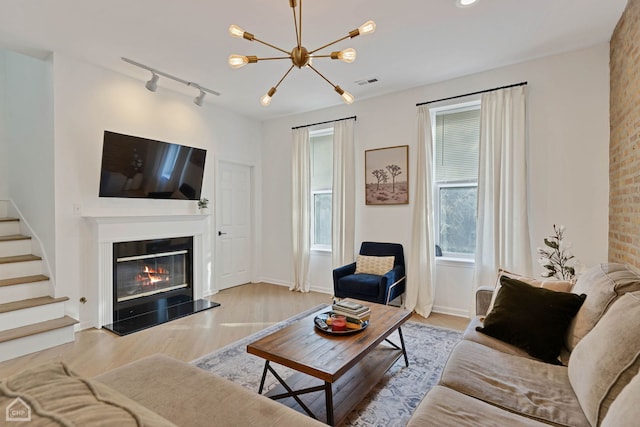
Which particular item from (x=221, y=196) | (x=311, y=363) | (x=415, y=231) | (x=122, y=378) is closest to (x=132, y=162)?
(x=221, y=196)

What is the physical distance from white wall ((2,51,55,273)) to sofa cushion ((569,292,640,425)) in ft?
14.3

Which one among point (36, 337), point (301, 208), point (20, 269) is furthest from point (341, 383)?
point (20, 269)

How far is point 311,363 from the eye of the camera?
180 cm

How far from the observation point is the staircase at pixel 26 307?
2.84m

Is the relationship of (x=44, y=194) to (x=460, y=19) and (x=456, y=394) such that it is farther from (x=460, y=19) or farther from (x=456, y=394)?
(x=460, y=19)

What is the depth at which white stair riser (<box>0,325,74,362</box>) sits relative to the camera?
2.74m

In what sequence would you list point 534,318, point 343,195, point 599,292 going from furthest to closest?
point 343,195 → point 534,318 → point 599,292

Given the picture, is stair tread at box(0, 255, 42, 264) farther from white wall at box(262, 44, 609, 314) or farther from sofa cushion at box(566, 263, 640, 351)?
sofa cushion at box(566, 263, 640, 351)

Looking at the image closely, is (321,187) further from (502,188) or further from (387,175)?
(502,188)

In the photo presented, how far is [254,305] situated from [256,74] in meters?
2.92

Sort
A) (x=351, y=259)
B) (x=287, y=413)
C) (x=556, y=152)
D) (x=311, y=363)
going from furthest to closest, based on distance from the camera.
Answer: (x=351, y=259), (x=556, y=152), (x=311, y=363), (x=287, y=413)

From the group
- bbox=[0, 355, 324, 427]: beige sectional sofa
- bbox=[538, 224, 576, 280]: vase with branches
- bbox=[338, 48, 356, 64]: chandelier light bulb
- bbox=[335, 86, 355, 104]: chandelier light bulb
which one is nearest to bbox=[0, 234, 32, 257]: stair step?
bbox=[0, 355, 324, 427]: beige sectional sofa

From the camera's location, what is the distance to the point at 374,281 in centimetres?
368

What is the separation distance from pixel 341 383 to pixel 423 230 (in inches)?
90.2
